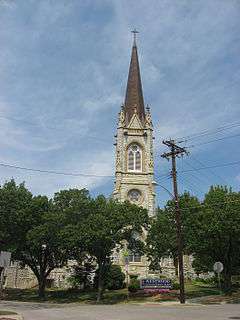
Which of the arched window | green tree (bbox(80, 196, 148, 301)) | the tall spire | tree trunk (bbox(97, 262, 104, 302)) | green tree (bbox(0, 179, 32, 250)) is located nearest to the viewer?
green tree (bbox(80, 196, 148, 301))

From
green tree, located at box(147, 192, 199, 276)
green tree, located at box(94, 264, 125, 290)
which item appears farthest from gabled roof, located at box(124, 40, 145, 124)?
green tree, located at box(94, 264, 125, 290)

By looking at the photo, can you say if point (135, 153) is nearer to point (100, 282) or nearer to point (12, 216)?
point (12, 216)

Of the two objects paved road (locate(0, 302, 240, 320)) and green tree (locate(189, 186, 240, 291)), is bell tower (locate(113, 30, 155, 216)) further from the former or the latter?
paved road (locate(0, 302, 240, 320))

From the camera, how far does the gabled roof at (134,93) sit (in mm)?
82812

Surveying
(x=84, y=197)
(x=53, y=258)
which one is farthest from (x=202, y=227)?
(x=53, y=258)

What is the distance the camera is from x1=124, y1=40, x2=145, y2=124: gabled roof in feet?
272

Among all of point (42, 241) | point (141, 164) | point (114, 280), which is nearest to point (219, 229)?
point (42, 241)

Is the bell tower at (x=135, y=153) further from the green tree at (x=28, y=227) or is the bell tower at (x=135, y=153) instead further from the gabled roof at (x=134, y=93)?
the green tree at (x=28, y=227)

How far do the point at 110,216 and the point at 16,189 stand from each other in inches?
488

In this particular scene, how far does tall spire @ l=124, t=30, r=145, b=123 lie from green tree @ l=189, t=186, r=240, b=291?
43512mm

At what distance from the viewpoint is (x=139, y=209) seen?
130 ft

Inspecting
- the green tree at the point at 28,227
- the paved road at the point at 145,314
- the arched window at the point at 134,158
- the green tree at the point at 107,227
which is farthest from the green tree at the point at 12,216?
the arched window at the point at 134,158

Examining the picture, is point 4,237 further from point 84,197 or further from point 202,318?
point 202,318

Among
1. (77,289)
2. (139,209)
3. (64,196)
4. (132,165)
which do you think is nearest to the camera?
(139,209)
